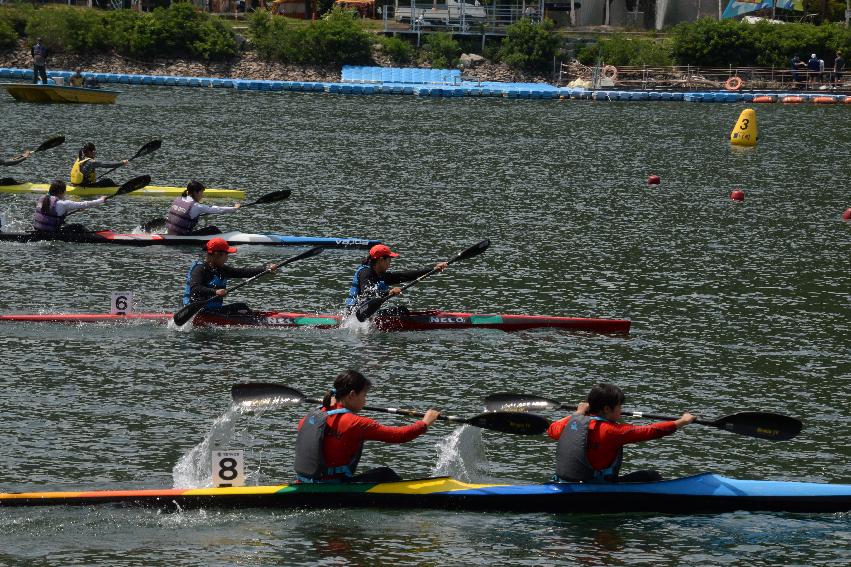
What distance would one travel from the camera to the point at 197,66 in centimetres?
9569

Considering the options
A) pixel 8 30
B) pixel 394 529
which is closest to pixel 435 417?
pixel 394 529

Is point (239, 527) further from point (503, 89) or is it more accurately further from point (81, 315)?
point (503, 89)

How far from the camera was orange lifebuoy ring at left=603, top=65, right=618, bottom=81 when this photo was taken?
8874 cm

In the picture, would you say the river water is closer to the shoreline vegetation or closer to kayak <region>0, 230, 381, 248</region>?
kayak <region>0, 230, 381, 248</region>

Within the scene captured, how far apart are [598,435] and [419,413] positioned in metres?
2.30

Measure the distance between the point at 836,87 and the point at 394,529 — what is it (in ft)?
257

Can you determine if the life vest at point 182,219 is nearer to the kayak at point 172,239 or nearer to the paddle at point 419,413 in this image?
the kayak at point 172,239

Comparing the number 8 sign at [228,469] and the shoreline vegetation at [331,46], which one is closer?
the number 8 sign at [228,469]

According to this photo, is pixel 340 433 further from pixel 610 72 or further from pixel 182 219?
pixel 610 72

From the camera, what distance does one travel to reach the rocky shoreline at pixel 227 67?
94812 millimetres

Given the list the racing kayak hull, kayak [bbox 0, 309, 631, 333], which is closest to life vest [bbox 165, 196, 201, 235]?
the racing kayak hull

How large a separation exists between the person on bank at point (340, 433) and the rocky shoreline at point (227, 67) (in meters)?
78.2

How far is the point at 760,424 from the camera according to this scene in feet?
57.9

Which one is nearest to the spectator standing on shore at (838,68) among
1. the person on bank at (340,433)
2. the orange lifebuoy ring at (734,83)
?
the orange lifebuoy ring at (734,83)
